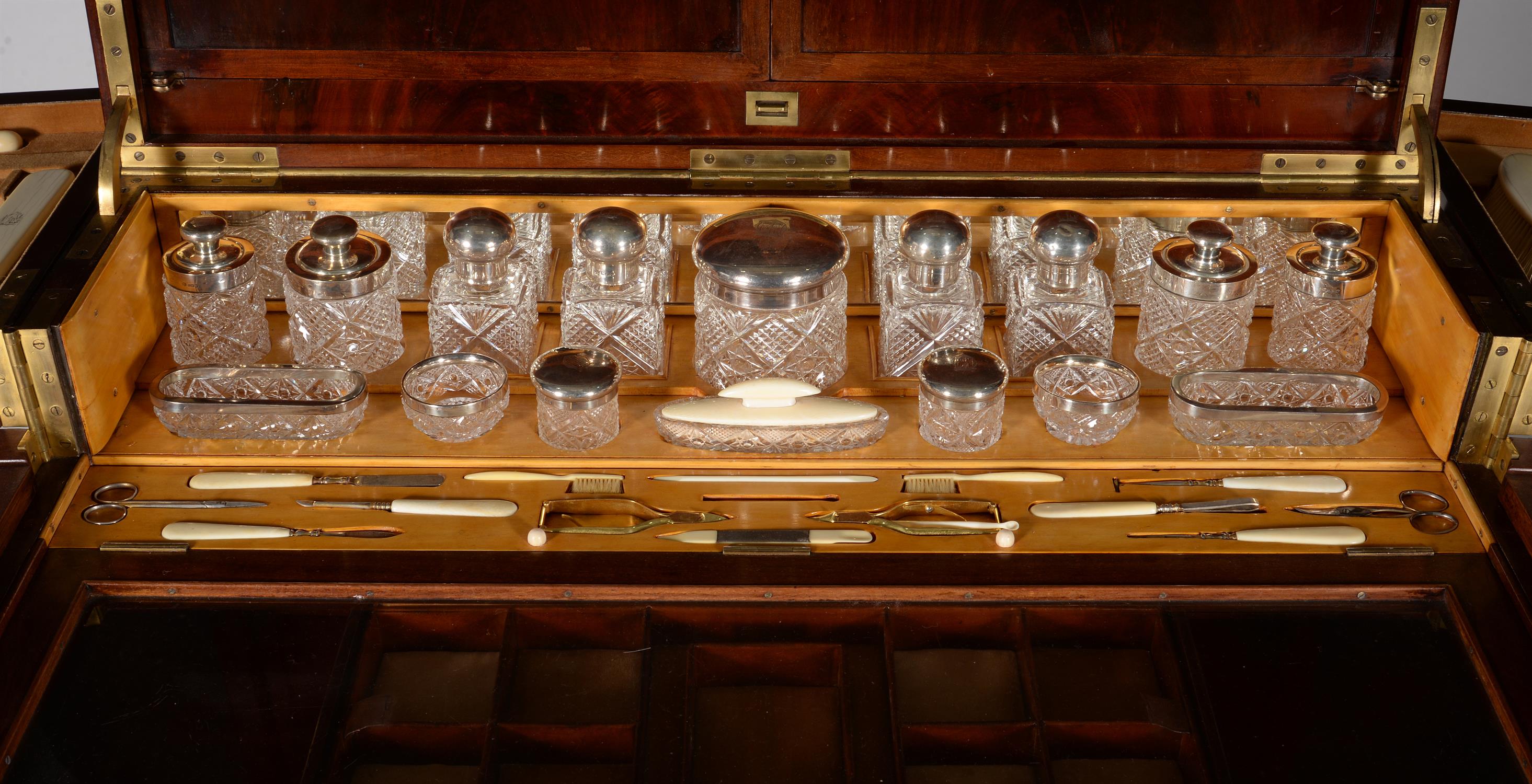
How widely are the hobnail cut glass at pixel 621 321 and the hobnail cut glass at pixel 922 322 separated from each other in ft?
1.04

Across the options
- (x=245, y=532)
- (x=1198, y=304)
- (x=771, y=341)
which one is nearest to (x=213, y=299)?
(x=245, y=532)

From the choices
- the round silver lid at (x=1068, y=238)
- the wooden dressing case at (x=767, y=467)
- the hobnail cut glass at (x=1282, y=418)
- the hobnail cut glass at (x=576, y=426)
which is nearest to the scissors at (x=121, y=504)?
the wooden dressing case at (x=767, y=467)

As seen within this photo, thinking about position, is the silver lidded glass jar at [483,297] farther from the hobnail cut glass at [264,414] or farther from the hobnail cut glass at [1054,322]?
the hobnail cut glass at [1054,322]

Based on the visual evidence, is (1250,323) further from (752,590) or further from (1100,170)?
(752,590)

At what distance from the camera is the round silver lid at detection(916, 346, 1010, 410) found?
1.69 m

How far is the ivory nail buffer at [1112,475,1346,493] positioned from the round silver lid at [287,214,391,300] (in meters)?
1.02

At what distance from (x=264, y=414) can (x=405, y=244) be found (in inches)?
17.2

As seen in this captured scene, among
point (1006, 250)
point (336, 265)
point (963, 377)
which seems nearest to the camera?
point (963, 377)

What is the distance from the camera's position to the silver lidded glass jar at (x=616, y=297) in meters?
1.84

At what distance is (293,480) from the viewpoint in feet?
5.54

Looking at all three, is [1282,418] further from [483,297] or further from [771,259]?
[483,297]

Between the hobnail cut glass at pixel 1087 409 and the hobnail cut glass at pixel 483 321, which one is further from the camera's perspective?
the hobnail cut glass at pixel 483 321

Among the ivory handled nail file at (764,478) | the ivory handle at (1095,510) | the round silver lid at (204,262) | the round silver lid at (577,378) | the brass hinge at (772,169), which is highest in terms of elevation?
the brass hinge at (772,169)

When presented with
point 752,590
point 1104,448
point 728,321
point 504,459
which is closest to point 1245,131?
point 1104,448
